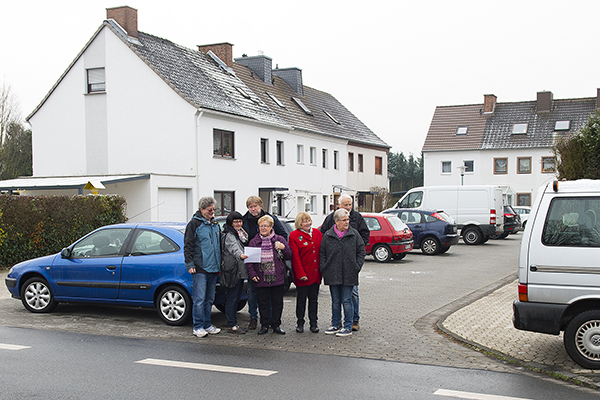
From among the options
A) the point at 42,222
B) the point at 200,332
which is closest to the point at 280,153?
the point at 42,222

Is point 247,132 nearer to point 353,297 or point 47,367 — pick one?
point 353,297

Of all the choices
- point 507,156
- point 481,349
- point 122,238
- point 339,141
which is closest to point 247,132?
point 339,141

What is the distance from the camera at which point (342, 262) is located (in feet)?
25.8

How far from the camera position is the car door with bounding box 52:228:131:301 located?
888 centimetres

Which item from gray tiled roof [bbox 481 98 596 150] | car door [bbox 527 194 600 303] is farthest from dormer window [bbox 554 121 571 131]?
car door [bbox 527 194 600 303]

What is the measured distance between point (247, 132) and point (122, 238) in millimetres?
20360

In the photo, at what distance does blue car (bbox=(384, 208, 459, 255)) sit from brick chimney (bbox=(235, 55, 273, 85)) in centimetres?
1930

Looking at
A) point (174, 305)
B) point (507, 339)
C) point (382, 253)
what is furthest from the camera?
point (382, 253)

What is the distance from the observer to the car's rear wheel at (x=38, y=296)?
9.43 meters

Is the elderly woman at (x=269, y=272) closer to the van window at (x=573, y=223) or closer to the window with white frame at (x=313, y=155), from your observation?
the van window at (x=573, y=223)

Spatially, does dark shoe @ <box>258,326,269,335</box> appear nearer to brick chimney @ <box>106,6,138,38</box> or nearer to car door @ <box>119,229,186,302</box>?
car door @ <box>119,229,186,302</box>

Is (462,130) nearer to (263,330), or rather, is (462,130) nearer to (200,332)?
(263,330)

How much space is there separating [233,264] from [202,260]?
0.43m

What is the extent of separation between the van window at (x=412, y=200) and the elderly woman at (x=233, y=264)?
62.9 ft
